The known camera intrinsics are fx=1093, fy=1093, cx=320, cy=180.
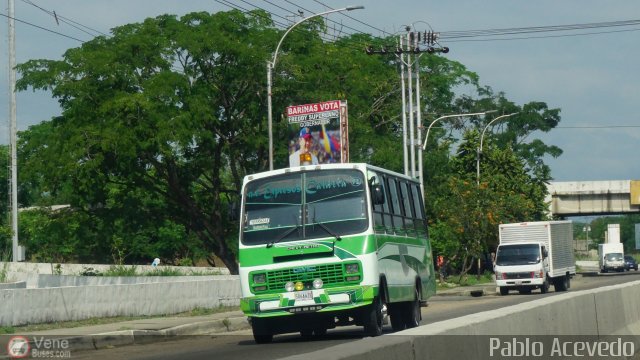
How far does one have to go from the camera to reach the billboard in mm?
39156

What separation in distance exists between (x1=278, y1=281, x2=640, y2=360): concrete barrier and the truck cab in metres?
26.0

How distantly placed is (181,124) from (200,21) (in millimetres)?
5903

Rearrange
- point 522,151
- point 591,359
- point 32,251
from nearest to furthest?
point 591,359 < point 32,251 < point 522,151

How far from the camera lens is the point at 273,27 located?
46.8 metres

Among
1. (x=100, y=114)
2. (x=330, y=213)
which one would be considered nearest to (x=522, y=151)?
(x=100, y=114)

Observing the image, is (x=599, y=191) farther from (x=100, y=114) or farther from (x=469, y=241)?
(x=100, y=114)

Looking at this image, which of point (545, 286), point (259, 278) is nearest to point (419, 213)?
point (259, 278)

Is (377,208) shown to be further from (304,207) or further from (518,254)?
(518,254)

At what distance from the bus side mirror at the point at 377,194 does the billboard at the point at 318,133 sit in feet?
64.6

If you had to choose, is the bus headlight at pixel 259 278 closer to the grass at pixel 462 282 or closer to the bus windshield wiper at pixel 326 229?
the bus windshield wiper at pixel 326 229

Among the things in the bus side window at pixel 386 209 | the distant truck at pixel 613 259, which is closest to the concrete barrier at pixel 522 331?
the bus side window at pixel 386 209

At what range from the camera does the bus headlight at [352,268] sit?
1830cm

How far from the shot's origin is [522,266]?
43594 mm

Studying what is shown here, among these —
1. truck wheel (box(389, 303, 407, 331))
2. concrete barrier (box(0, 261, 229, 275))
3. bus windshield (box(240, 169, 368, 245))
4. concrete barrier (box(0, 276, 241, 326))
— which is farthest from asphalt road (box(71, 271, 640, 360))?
concrete barrier (box(0, 261, 229, 275))
